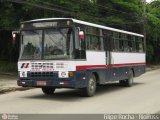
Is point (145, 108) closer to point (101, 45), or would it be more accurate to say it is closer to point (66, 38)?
point (66, 38)

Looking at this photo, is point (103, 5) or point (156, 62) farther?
point (156, 62)

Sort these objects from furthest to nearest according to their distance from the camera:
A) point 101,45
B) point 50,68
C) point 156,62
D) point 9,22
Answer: point 156,62 < point 9,22 < point 101,45 < point 50,68

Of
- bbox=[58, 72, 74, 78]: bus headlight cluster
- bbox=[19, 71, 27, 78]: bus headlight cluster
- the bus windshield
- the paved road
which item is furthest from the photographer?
bbox=[19, 71, 27, 78]: bus headlight cluster

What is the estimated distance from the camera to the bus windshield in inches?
603

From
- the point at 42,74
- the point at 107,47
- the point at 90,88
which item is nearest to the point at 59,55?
the point at 42,74

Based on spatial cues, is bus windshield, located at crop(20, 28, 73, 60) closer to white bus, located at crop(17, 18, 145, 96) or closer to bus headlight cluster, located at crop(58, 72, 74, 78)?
white bus, located at crop(17, 18, 145, 96)

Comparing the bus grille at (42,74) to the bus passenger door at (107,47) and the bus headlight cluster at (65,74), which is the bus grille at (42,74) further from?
the bus passenger door at (107,47)

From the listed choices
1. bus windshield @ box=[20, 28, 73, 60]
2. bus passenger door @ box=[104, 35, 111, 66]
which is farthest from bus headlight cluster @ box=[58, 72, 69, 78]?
bus passenger door @ box=[104, 35, 111, 66]

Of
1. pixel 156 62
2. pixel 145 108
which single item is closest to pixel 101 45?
pixel 145 108

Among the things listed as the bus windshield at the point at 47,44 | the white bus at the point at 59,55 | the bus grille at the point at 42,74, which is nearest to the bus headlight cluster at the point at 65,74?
the white bus at the point at 59,55

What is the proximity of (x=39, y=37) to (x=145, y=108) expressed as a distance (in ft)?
16.7

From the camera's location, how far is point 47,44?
51.2 ft

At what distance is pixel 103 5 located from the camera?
42.6 m

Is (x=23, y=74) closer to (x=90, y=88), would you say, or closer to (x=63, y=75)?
(x=63, y=75)
